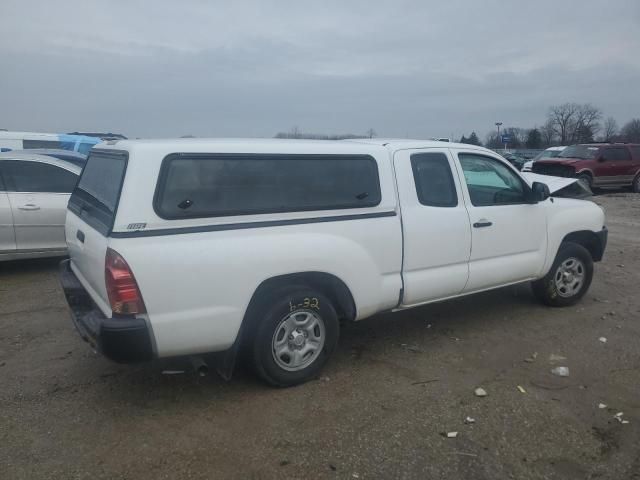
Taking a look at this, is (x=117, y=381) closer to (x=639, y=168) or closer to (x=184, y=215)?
(x=184, y=215)

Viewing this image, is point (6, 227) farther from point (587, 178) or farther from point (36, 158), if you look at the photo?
point (587, 178)

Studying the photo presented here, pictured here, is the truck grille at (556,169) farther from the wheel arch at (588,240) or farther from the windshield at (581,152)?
Result: the wheel arch at (588,240)

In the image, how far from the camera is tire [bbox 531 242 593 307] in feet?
17.9

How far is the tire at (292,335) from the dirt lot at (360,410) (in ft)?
0.48

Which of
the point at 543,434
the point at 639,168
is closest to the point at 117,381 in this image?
the point at 543,434

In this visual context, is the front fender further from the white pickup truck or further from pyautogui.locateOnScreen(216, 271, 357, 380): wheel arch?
pyautogui.locateOnScreen(216, 271, 357, 380): wheel arch

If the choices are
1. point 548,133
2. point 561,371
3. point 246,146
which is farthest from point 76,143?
point 548,133

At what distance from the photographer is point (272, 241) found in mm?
3479

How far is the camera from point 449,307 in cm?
564

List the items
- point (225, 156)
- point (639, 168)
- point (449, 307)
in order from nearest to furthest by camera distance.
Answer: point (225, 156)
point (449, 307)
point (639, 168)

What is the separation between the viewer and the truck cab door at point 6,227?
21.6ft

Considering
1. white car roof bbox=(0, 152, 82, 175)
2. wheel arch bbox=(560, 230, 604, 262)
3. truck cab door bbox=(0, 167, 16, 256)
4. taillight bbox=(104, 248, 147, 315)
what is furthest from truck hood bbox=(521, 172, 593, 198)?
truck cab door bbox=(0, 167, 16, 256)

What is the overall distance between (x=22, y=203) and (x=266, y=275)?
4.85 m

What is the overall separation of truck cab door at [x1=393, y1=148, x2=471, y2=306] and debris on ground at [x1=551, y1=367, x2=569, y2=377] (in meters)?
0.99
